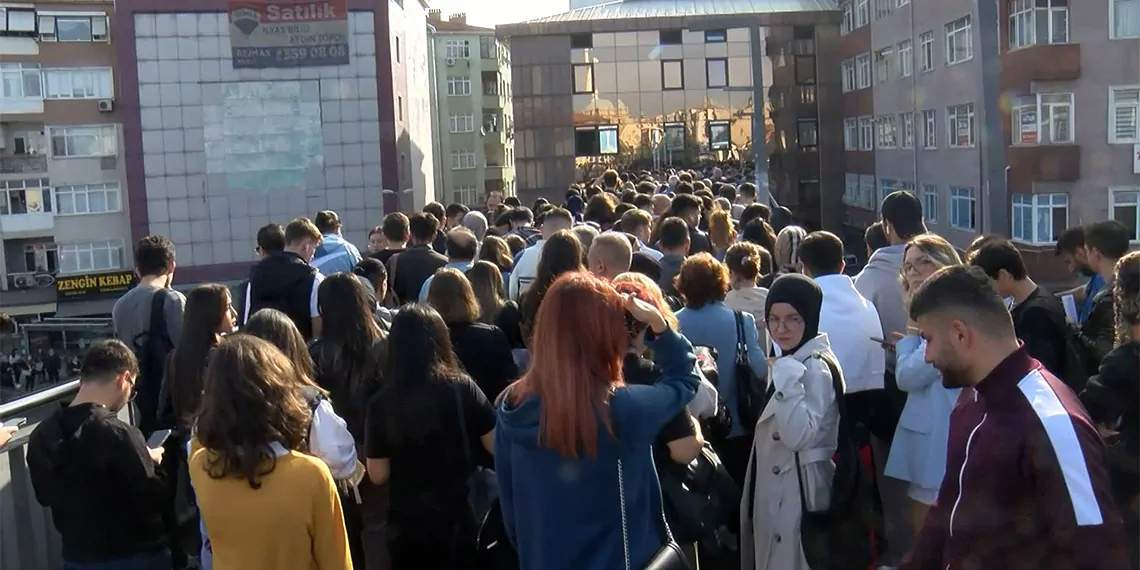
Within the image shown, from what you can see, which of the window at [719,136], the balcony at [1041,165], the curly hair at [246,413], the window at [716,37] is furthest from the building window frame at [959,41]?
the curly hair at [246,413]

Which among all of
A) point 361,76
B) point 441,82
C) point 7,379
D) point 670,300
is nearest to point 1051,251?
point 361,76

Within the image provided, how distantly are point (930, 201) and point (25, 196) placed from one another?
3779 cm

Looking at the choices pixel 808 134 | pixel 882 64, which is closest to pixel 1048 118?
pixel 882 64

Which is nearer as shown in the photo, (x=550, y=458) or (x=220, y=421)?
(x=550, y=458)

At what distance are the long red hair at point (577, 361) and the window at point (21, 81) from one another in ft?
169

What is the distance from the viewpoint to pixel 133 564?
465 cm

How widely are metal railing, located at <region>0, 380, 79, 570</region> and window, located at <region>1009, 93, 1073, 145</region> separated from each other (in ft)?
89.8

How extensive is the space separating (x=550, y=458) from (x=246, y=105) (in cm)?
3615

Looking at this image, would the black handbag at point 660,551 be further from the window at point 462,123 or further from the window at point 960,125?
the window at point 462,123

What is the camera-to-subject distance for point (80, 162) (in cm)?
4934

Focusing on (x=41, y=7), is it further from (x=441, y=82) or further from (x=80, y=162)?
(x=441, y=82)

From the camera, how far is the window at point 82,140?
49.2m

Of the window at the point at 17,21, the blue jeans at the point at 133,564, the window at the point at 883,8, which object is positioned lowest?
the blue jeans at the point at 133,564

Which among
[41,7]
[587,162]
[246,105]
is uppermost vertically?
[41,7]
